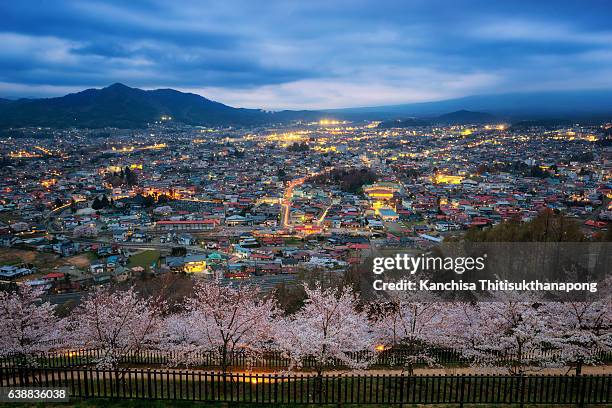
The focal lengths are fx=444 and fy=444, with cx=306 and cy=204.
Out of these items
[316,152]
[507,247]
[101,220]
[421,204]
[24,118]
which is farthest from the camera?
[24,118]

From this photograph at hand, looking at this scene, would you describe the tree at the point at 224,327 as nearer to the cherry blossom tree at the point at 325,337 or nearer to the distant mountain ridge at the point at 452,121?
the cherry blossom tree at the point at 325,337

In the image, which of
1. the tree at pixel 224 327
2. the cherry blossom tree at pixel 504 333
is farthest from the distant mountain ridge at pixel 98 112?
the cherry blossom tree at pixel 504 333

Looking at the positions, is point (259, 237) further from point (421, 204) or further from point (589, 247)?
point (589, 247)

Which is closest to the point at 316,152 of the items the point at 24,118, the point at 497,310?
the point at 497,310

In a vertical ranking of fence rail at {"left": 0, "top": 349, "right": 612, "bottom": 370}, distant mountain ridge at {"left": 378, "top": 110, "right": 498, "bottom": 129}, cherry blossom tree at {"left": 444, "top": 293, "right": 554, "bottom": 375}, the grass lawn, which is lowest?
the grass lawn

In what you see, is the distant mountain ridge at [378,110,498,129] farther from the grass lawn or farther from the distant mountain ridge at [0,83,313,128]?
the grass lawn

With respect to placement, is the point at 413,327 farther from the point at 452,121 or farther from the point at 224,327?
the point at 452,121

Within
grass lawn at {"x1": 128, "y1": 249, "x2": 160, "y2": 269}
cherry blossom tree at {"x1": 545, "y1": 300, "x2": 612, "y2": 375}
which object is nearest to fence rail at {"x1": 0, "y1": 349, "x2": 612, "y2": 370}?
cherry blossom tree at {"x1": 545, "y1": 300, "x2": 612, "y2": 375}
